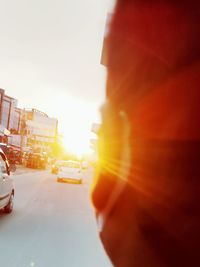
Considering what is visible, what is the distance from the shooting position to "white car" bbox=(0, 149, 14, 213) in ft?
32.7

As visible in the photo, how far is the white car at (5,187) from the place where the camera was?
9.98 metres

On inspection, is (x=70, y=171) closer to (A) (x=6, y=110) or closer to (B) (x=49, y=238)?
(B) (x=49, y=238)

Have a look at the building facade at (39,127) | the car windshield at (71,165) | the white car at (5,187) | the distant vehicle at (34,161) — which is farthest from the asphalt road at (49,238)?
the building facade at (39,127)

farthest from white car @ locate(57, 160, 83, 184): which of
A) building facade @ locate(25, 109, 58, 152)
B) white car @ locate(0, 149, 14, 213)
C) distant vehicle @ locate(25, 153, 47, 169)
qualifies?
building facade @ locate(25, 109, 58, 152)

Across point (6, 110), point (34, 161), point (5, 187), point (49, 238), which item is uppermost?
point (6, 110)

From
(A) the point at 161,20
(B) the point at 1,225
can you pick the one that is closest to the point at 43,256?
(B) the point at 1,225

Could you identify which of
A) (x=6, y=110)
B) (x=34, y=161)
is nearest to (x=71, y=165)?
(x=34, y=161)

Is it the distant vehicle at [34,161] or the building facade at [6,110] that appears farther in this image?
the building facade at [6,110]

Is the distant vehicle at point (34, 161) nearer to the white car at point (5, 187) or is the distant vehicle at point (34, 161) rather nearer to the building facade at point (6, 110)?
the building facade at point (6, 110)

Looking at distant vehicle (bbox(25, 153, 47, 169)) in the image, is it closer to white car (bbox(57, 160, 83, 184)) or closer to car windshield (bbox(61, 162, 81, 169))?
white car (bbox(57, 160, 83, 184))

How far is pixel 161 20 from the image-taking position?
196 cm

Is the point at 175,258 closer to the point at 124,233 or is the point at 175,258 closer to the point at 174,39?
the point at 124,233

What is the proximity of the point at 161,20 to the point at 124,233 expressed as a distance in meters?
0.92

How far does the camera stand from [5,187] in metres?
10.4
